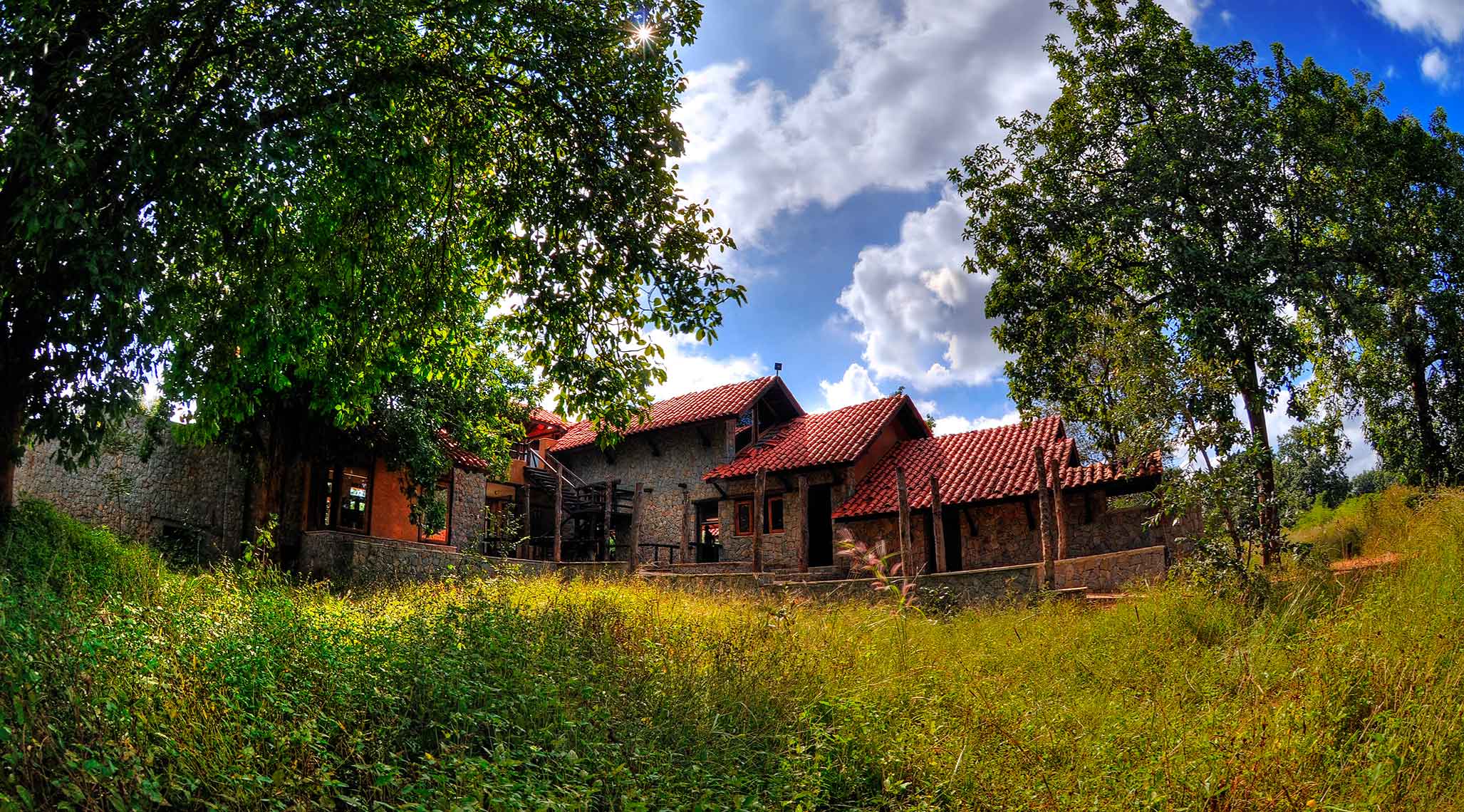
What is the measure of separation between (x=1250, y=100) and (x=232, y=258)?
17895 millimetres

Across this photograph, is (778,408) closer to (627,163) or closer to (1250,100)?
(1250,100)

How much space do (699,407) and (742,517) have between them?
4.45 m

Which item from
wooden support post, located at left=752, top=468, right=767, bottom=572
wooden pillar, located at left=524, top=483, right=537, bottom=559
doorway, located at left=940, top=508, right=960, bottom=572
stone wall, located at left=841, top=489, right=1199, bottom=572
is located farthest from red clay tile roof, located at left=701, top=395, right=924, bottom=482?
wooden pillar, located at left=524, top=483, right=537, bottom=559

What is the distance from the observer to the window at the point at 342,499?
23078 mm

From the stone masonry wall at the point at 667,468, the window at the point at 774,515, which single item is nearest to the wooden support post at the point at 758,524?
the window at the point at 774,515

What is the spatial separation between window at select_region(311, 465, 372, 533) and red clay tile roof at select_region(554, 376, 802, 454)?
22.3 ft

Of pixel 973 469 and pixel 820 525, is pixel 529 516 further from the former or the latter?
pixel 973 469

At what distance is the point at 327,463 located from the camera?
72.3ft

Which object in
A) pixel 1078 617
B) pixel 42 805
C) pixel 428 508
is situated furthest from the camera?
pixel 428 508

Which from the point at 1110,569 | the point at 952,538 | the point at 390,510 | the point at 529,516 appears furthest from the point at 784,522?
the point at 390,510

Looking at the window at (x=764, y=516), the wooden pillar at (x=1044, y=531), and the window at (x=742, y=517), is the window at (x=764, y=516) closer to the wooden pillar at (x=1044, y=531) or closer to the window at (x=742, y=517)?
the window at (x=742, y=517)

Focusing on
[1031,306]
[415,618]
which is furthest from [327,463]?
[1031,306]

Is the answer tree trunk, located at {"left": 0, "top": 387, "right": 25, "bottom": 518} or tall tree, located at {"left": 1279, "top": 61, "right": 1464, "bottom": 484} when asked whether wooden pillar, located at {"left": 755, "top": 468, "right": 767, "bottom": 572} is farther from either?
tree trunk, located at {"left": 0, "top": 387, "right": 25, "bottom": 518}

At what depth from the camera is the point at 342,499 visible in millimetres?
23641
